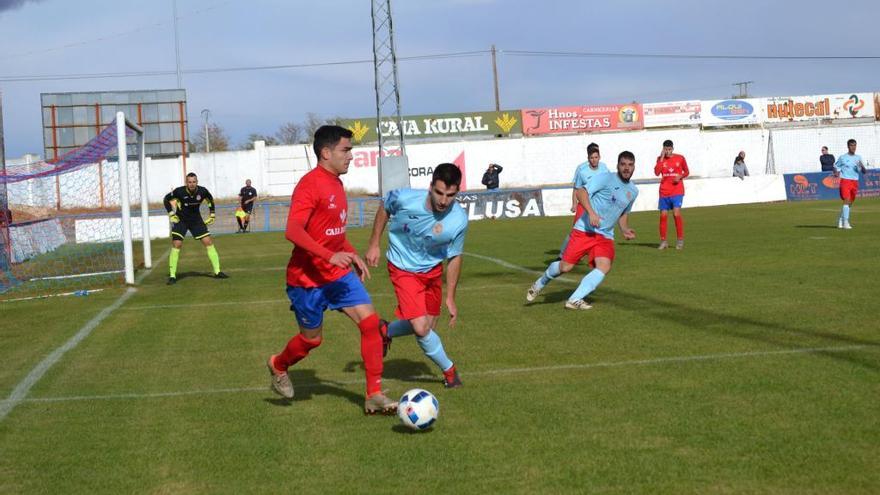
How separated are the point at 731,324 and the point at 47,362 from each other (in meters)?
6.72

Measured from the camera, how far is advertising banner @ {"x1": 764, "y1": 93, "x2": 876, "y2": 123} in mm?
65188

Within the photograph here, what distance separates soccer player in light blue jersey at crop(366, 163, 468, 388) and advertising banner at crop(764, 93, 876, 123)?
61969 mm

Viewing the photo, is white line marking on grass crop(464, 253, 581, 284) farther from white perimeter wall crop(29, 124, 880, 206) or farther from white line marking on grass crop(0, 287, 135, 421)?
white perimeter wall crop(29, 124, 880, 206)

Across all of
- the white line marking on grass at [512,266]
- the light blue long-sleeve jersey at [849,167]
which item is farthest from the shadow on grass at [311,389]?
the light blue long-sleeve jersey at [849,167]

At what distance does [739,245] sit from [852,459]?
1495cm

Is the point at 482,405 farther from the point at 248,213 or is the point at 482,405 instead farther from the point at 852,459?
the point at 248,213

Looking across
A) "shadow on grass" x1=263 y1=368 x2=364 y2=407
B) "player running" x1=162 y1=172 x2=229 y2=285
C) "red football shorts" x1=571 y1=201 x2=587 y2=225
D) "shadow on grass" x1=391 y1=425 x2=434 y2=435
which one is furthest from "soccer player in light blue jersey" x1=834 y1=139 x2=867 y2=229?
"shadow on grass" x1=391 y1=425 x2=434 y2=435

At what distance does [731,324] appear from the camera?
32.9 feet

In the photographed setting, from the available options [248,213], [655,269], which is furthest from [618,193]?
[248,213]

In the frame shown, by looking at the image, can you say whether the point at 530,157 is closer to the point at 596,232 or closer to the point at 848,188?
the point at 848,188

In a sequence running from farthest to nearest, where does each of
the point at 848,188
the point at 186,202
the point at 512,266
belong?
the point at 848,188, the point at 186,202, the point at 512,266

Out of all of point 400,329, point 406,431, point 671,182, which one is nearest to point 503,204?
point 671,182

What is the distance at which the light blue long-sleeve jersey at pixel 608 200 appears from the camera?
1223 cm

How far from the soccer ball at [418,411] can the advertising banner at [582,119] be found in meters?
58.3
